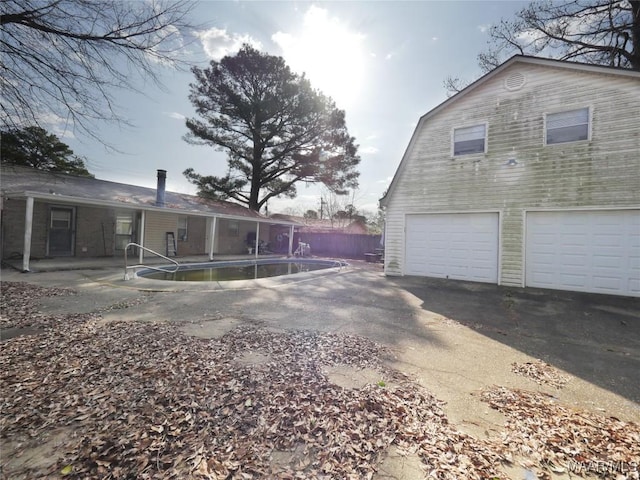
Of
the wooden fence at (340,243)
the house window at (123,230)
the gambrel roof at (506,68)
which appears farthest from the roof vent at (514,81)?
the house window at (123,230)

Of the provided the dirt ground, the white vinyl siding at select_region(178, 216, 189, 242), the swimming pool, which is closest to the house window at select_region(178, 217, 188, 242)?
the white vinyl siding at select_region(178, 216, 189, 242)

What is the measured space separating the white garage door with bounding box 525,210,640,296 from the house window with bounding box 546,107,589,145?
82.7 inches

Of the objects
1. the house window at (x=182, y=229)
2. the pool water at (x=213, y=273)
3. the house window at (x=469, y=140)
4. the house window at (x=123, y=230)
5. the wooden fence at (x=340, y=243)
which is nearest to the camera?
the house window at (x=469, y=140)

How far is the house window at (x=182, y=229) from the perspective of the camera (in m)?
15.8

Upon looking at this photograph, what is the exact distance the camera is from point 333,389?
2.77m

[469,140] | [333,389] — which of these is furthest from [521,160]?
[333,389]

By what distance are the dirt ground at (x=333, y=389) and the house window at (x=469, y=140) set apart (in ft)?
18.5

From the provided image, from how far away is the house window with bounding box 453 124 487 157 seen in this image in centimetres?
917

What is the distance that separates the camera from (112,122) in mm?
4363

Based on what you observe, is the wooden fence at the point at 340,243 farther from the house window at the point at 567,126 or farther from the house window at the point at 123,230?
the house window at the point at 567,126

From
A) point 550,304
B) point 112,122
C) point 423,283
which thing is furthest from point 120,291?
point 550,304

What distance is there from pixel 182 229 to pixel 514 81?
16.0m

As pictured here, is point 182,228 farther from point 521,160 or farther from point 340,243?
point 521,160

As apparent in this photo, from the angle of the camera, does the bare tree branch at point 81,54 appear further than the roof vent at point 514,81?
No
